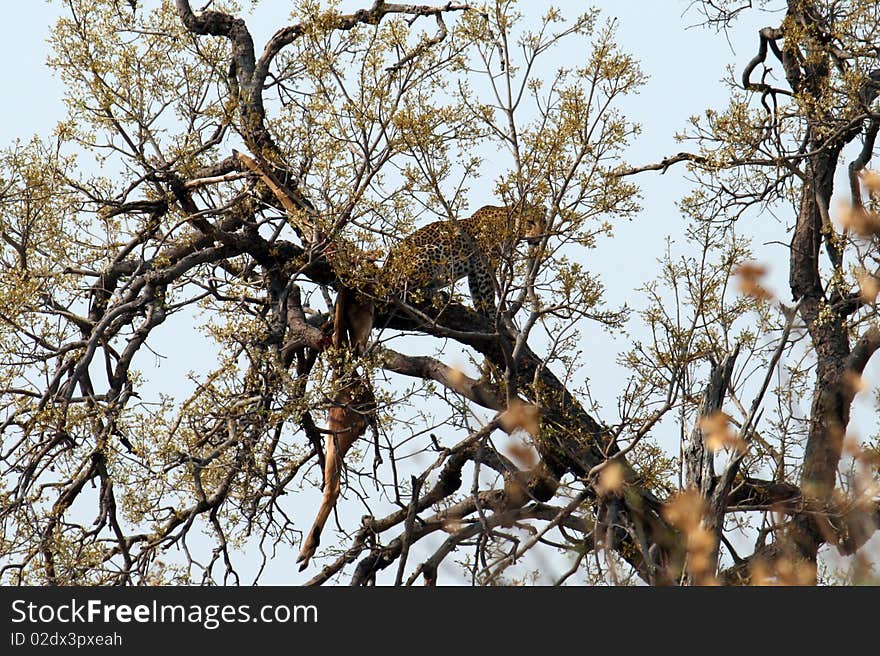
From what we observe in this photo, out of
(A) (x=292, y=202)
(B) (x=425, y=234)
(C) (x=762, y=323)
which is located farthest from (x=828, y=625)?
(B) (x=425, y=234)

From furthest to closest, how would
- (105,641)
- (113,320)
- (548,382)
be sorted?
(548,382), (113,320), (105,641)

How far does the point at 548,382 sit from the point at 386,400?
145 centimetres

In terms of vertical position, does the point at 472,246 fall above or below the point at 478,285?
below

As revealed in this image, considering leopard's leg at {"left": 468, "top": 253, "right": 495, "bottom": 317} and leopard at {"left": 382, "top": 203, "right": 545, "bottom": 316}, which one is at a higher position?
leopard's leg at {"left": 468, "top": 253, "right": 495, "bottom": 317}

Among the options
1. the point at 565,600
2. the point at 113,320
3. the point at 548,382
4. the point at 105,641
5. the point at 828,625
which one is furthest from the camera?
A: the point at 548,382

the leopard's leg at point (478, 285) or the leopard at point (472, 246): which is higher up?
the leopard's leg at point (478, 285)

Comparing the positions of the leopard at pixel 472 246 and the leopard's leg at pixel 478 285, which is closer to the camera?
the leopard at pixel 472 246

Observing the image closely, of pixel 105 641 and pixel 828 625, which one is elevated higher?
pixel 105 641

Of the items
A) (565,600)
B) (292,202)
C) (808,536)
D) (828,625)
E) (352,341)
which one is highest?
(292,202)

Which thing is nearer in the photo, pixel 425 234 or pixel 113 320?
pixel 113 320

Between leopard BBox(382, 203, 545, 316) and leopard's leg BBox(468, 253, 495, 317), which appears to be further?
leopard's leg BBox(468, 253, 495, 317)

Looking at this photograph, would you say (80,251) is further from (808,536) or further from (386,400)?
(808,536)

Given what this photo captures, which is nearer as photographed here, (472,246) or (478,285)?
(472,246)

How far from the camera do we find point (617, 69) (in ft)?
19.1
